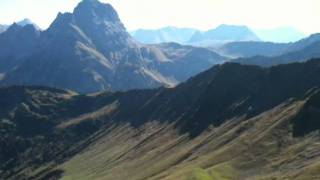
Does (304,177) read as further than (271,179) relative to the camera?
No

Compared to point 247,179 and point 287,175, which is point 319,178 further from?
point 247,179

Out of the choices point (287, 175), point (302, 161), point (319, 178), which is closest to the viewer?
point (319, 178)

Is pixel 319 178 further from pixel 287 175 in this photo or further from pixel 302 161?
pixel 302 161

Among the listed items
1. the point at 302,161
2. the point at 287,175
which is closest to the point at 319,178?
the point at 287,175

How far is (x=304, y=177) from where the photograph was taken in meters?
172

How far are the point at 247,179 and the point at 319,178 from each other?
37.0 metres

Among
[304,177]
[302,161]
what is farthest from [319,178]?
[302,161]

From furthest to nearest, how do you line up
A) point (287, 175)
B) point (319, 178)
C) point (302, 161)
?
point (302, 161)
point (287, 175)
point (319, 178)

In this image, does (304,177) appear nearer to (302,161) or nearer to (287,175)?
(287,175)

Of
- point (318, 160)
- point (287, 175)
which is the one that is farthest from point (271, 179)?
point (318, 160)

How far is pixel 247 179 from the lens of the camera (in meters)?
199

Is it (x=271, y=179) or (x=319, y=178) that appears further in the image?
(x=271, y=179)

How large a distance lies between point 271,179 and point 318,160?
56.8ft

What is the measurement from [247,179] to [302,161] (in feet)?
68.0
